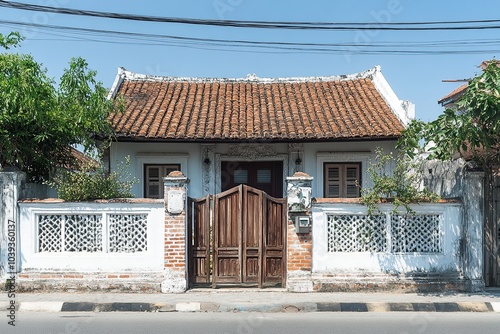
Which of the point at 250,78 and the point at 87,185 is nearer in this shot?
the point at 87,185

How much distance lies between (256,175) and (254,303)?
16.9 ft

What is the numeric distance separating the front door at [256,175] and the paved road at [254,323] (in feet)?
17.3

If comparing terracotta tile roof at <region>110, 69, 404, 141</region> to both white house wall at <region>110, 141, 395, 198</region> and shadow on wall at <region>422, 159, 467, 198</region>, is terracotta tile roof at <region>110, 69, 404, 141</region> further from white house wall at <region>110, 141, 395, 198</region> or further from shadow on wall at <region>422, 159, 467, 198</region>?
shadow on wall at <region>422, 159, 467, 198</region>

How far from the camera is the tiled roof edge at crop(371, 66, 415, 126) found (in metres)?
12.5

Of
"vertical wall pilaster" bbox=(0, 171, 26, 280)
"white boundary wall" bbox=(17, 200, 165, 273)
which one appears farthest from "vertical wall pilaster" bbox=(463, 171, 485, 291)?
"vertical wall pilaster" bbox=(0, 171, 26, 280)

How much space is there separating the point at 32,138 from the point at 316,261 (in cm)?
573

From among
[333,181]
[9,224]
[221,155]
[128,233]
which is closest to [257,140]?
[221,155]

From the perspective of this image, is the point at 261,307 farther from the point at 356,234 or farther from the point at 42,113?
the point at 42,113

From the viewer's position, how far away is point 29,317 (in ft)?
25.2

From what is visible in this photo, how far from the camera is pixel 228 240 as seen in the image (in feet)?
30.2

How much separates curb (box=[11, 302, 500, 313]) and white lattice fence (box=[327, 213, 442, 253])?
1.17 m

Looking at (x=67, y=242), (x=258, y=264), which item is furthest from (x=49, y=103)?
Answer: (x=258, y=264)

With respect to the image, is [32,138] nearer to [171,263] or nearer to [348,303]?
[171,263]

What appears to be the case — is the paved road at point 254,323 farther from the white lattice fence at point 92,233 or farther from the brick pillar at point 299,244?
the white lattice fence at point 92,233
